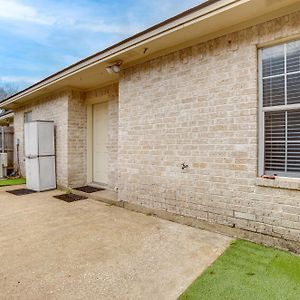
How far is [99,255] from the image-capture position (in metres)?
3.40

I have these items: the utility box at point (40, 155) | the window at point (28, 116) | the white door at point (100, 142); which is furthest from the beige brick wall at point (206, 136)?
the window at point (28, 116)

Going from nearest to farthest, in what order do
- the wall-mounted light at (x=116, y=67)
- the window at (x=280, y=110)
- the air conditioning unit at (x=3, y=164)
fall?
the window at (x=280, y=110), the wall-mounted light at (x=116, y=67), the air conditioning unit at (x=3, y=164)

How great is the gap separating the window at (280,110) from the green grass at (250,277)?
44.4 inches

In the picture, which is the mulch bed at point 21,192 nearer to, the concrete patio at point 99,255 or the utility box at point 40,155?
the utility box at point 40,155

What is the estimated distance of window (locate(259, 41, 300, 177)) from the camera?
3510 millimetres

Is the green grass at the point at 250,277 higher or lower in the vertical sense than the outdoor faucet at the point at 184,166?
lower

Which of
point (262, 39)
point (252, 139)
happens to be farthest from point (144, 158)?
point (262, 39)

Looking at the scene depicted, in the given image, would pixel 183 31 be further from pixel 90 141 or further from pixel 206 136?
pixel 90 141

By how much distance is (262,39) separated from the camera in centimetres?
369

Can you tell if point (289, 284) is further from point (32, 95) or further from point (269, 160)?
point (32, 95)

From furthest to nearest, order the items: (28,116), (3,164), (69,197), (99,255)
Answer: (28,116), (3,164), (69,197), (99,255)

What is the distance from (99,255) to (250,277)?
182 cm

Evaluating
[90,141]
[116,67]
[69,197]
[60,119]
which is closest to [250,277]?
[116,67]

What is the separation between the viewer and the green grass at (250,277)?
249 cm
